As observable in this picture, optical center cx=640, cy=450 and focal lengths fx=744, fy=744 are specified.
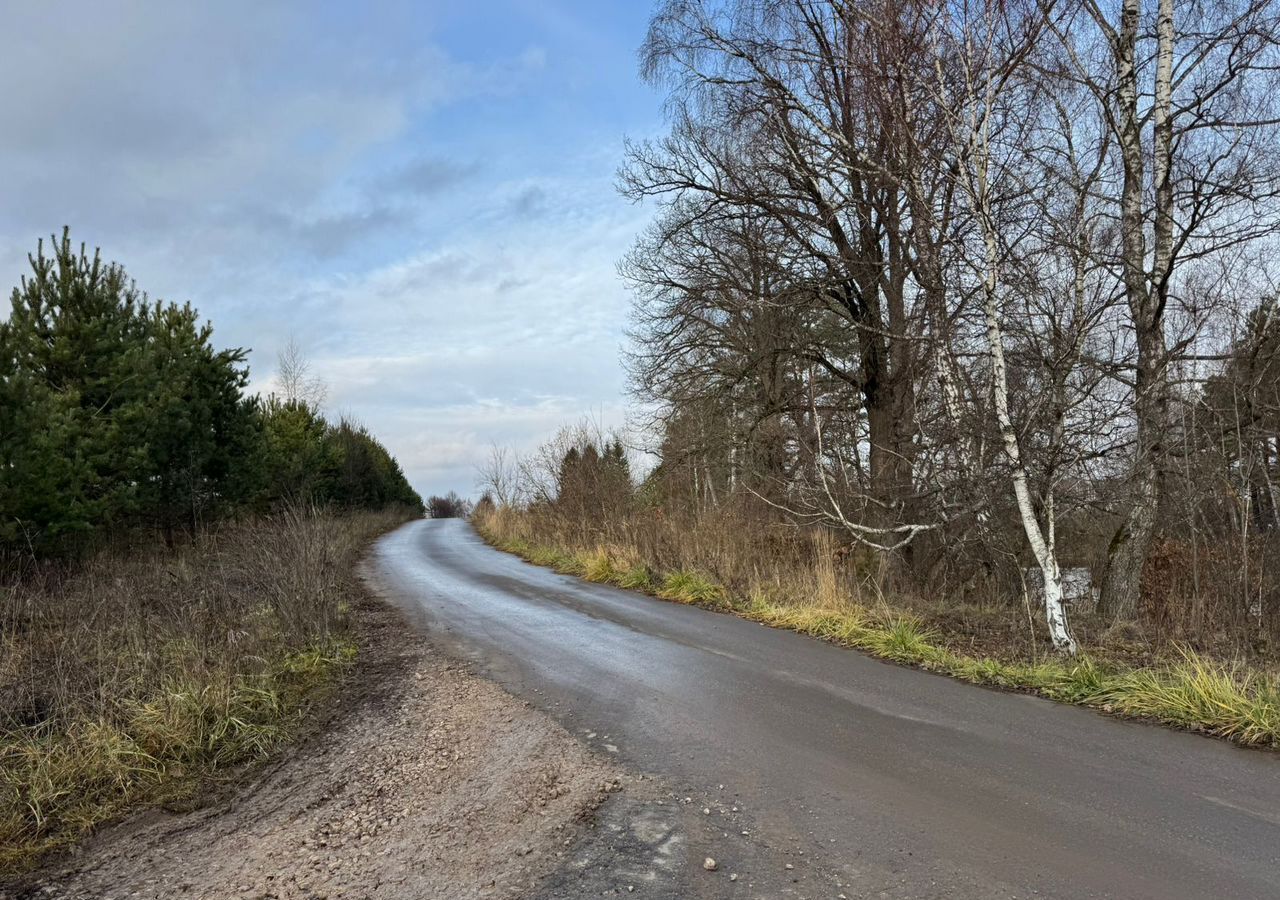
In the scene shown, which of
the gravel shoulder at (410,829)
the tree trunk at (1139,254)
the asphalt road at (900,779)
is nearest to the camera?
the asphalt road at (900,779)

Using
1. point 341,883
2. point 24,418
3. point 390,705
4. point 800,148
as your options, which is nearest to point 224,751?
point 390,705

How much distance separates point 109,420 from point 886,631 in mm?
14158

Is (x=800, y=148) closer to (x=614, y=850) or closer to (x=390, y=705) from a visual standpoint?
(x=390, y=705)

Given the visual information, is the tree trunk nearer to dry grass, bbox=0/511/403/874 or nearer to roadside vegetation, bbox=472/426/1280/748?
roadside vegetation, bbox=472/426/1280/748

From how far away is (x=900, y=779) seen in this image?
4629mm

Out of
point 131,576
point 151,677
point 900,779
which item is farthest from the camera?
point 131,576

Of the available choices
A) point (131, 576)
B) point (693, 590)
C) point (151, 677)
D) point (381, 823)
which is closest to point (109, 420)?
point (131, 576)

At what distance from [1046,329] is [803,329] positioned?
6.00 meters

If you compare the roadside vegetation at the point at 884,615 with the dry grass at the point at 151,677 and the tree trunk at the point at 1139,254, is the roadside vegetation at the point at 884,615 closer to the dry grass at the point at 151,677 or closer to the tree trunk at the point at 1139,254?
the tree trunk at the point at 1139,254

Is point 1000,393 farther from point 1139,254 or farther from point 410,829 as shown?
point 410,829

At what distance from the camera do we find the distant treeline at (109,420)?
36.4ft

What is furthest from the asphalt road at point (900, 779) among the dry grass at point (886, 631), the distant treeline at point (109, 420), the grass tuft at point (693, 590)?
the distant treeline at point (109, 420)

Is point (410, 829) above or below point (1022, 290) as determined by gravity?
below

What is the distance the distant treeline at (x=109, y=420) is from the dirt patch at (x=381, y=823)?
8.39m
